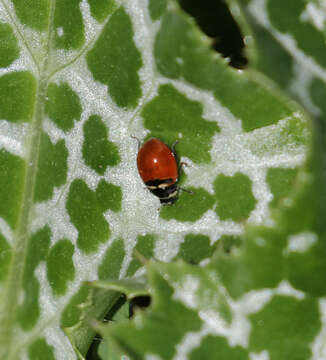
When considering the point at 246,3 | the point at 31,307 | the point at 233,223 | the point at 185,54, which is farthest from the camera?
the point at 31,307

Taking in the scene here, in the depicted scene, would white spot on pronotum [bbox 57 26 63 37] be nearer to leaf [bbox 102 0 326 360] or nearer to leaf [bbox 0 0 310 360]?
leaf [bbox 0 0 310 360]

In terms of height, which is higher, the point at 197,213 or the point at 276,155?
the point at 276,155

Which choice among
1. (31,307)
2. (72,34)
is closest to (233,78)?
(72,34)

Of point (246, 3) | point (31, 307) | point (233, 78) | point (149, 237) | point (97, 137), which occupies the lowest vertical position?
point (31, 307)

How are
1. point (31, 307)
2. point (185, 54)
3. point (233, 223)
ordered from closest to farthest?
point (185, 54) < point (233, 223) < point (31, 307)

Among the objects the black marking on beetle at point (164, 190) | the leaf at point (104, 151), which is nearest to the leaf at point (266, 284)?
the leaf at point (104, 151)

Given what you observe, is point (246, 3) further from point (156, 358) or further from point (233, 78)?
point (156, 358)
